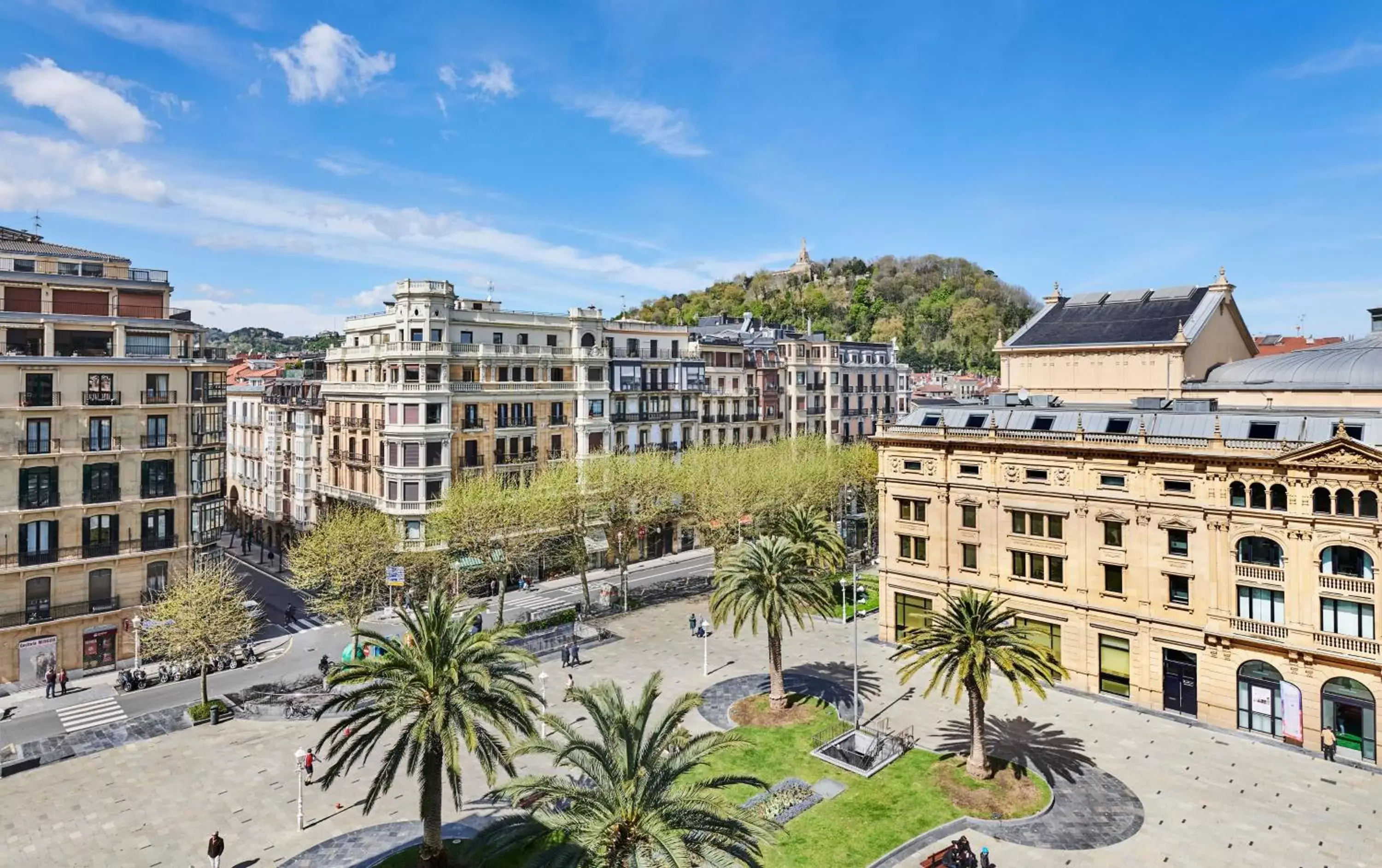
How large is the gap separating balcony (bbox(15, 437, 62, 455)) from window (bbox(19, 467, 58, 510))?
2.90 feet

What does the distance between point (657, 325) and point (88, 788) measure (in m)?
60.3

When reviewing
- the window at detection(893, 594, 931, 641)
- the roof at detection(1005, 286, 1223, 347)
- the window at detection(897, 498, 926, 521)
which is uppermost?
the roof at detection(1005, 286, 1223, 347)

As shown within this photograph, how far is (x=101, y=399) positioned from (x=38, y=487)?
232 inches

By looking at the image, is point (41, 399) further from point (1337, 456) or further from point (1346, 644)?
point (1346, 644)

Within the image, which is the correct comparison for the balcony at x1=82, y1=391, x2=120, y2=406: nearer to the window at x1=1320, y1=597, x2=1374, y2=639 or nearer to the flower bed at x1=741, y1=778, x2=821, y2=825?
the flower bed at x1=741, y1=778, x2=821, y2=825

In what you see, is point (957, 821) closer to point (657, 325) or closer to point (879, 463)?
point (879, 463)

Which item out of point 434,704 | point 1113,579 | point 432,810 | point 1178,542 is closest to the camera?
point 434,704

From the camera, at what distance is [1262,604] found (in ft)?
121

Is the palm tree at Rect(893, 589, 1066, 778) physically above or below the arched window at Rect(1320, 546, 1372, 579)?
below

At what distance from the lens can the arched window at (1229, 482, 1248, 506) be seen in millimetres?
37219

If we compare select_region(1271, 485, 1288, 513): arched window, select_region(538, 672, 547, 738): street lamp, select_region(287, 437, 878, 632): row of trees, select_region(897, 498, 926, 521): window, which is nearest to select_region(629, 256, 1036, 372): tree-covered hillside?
select_region(287, 437, 878, 632): row of trees

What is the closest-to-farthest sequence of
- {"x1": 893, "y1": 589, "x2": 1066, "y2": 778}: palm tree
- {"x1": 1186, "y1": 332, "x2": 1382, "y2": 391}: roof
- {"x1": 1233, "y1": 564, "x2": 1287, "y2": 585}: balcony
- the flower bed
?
the flower bed
{"x1": 893, "y1": 589, "x2": 1066, "y2": 778}: palm tree
{"x1": 1233, "y1": 564, "x2": 1287, "y2": 585}: balcony
{"x1": 1186, "y1": 332, "x2": 1382, "y2": 391}: roof

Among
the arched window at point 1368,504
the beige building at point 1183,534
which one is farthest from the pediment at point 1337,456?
the arched window at point 1368,504

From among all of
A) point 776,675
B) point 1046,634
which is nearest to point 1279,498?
point 1046,634
